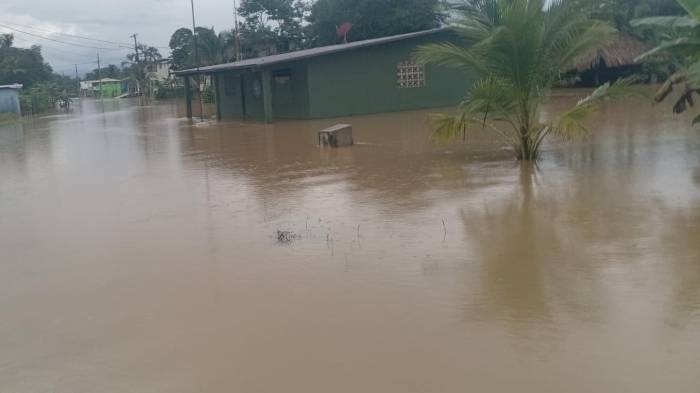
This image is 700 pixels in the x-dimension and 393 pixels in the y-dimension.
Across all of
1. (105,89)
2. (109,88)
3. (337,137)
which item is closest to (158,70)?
(109,88)

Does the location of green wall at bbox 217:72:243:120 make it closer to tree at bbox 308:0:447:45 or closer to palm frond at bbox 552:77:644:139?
tree at bbox 308:0:447:45

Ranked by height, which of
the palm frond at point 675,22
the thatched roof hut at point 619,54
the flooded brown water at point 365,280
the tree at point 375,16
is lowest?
the flooded brown water at point 365,280

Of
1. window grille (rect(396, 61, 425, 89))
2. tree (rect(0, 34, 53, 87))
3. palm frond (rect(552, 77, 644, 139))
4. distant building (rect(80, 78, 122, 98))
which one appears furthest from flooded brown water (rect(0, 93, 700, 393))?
distant building (rect(80, 78, 122, 98))

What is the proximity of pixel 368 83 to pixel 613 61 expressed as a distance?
46.0 ft

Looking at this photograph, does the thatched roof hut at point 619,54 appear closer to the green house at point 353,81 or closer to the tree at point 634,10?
the tree at point 634,10

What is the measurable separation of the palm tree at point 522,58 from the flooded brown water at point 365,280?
2.40ft

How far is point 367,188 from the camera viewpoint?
961 cm

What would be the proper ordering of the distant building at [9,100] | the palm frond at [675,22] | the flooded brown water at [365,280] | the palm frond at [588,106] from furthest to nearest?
the distant building at [9,100] → the palm frond at [588,106] → the palm frond at [675,22] → the flooded brown water at [365,280]

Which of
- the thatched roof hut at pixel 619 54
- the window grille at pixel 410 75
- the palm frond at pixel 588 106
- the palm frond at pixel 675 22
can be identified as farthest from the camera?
the thatched roof hut at pixel 619 54

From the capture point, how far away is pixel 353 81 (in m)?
24.4

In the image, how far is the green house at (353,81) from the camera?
77.2 ft

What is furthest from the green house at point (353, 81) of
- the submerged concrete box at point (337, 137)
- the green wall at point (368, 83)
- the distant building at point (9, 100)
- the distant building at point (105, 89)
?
the distant building at point (105, 89)

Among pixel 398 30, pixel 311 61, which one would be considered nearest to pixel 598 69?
pixel 398 30

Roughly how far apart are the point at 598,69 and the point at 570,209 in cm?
2833
